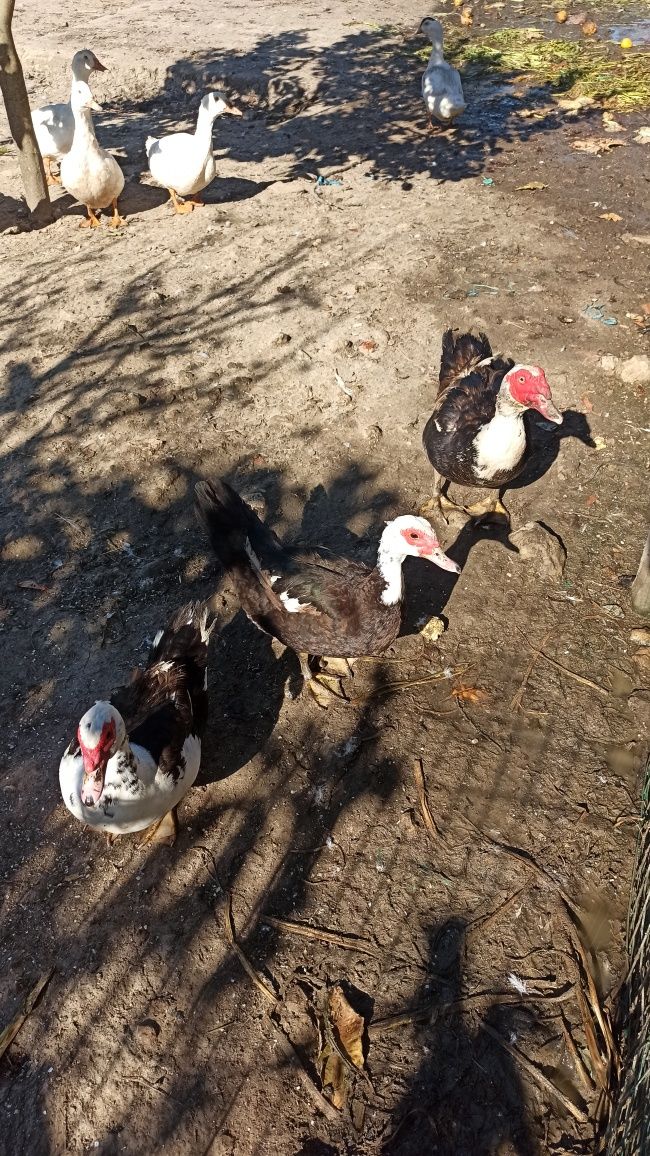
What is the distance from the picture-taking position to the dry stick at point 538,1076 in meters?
2.45

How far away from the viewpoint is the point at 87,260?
681 cm

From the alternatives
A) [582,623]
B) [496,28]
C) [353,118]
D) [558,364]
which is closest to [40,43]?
[353,118]

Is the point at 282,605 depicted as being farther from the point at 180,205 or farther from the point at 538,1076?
the point at 180,205

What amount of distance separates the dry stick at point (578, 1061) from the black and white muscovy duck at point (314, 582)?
64.2 inches

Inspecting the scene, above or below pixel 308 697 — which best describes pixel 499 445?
above

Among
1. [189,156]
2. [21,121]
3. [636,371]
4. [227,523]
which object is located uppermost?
[21,121]

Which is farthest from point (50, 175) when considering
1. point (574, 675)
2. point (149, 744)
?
point (574, 675)

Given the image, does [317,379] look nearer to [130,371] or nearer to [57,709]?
[130,371]

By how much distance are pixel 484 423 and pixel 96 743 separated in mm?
2585

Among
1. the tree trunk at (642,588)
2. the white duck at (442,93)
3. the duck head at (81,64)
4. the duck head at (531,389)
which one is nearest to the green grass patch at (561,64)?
the white duck at (442,93)

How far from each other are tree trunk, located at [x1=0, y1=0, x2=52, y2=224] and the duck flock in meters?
4.92

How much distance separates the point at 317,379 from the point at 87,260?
9.49 feet

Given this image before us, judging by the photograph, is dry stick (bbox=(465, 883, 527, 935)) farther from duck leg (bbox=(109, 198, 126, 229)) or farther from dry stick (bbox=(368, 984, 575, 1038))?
duck leg (bbox=(109, 198, 126, 229))

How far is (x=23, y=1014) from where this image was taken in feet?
8.86
